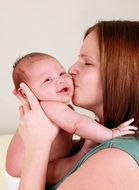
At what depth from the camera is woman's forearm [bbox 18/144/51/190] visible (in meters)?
1.01

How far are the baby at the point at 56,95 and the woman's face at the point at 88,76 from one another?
28mm

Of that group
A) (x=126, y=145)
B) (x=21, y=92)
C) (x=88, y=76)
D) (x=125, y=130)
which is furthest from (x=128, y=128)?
(x=21, y=92)

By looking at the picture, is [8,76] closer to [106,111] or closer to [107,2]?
[107,2]

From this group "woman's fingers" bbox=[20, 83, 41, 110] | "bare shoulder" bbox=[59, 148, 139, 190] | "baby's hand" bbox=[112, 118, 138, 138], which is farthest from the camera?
"woman's fingers" bbox=[20, 83, 41, 110]

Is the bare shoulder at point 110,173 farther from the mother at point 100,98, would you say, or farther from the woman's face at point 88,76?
the woman's face at point 88,76

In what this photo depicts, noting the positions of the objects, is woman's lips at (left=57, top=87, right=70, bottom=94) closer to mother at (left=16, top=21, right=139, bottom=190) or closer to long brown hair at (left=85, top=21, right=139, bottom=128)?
mother at (left=16, top=21, right=139, bottom=190)

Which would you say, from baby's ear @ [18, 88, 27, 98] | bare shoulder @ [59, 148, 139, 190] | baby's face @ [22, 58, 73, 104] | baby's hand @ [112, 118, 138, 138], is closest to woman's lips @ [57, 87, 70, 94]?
baby's face @ [22, 58, 73, 104]

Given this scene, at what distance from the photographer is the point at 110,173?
831 millimetres

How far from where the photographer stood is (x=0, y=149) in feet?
6.41

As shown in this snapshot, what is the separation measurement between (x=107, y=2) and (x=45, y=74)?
1.55 meters

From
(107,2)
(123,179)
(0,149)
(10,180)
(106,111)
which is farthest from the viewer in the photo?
(107,2)

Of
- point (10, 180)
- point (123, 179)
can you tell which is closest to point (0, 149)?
point (10, 180)

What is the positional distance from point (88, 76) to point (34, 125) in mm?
241

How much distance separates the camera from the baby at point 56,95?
41.3 inches
